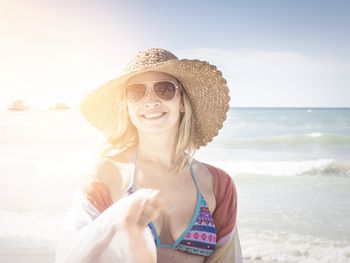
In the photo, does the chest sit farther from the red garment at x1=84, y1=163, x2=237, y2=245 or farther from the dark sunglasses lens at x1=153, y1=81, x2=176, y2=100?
the dark sunglasses lens at x1=153, y1=81, x2=176, y2=100

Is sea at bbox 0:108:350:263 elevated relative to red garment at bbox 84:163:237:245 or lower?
lower

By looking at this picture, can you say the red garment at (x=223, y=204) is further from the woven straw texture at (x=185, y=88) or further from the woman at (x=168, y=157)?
the woven straw texture at (x=185, y=88)

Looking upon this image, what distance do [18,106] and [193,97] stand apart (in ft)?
103

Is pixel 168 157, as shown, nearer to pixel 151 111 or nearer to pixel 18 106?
pixel 151 111

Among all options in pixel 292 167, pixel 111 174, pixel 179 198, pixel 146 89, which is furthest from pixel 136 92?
pixel 292 167

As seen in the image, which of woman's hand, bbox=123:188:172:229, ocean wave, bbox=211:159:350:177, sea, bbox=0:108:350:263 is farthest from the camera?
ocean wave, bbox=211:159:350:177

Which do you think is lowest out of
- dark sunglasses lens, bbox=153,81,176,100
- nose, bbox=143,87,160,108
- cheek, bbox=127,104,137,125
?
cheek, bbox=127,104,137,125

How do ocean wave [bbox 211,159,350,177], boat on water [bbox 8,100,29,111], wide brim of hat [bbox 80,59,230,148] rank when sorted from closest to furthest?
wide brim of hat [bbox 80,59,230,148] → ocean wave [bbox 211,159,350,177] → boat on water [bbox 8,100,29,111]

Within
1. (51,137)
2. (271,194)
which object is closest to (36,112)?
(51,137)

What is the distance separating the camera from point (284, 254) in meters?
5.21

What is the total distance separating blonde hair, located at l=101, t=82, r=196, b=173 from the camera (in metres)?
2.51

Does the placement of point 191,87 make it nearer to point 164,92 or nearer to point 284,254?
point 164,92

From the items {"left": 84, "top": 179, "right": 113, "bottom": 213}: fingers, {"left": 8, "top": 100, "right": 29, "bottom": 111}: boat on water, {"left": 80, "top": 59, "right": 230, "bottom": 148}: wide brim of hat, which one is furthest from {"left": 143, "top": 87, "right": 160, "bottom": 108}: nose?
{"left": 8, "top": 100, "right": 29, "bottom": 111}: boat on water

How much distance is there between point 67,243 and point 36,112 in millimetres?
32342
